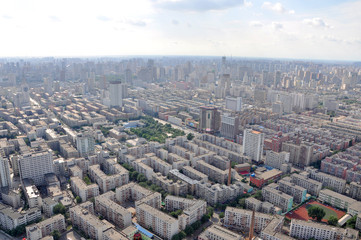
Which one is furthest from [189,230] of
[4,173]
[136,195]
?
[4,173]

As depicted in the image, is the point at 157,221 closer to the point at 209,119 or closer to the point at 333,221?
the point at 333,221

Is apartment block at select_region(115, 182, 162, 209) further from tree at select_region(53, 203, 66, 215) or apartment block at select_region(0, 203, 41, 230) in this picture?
apartment block at select_region(0, 203, 41, 230)

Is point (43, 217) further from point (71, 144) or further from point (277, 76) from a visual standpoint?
point (277, 76)

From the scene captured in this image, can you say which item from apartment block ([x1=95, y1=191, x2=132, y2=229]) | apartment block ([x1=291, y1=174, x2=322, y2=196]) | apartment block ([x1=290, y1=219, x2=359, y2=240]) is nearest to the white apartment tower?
apartment block ([x1=95, y1=191, x2=132, y2=229])

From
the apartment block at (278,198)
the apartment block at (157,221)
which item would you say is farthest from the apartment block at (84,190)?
the apartment block at (278,198)

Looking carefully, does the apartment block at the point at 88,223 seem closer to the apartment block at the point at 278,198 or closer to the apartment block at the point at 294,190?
the apartment block at the point at 278,198

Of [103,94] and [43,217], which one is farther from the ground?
[103,94]

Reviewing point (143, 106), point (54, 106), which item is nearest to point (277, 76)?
point (143, 106)
